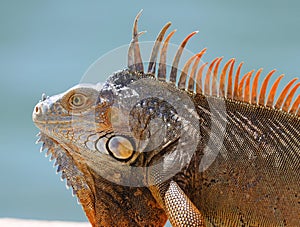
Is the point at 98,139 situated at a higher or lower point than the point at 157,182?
higher

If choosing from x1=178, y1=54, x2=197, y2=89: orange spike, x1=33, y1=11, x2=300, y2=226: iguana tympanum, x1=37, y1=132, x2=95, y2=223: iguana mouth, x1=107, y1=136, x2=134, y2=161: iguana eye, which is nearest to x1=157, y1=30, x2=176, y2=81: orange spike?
x1=33, y1=11, x2=300, y2=226: iguana tympanum

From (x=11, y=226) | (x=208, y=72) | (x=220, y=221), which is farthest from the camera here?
(x=11, y=226)

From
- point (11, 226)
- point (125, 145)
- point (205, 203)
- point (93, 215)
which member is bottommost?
point (11, 226)

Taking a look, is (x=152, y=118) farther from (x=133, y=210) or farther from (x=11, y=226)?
(x=11, y=226)

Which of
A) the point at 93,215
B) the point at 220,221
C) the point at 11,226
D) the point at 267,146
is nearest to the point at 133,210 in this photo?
the point at 93,215

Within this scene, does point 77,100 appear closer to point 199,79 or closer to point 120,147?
point 120,147

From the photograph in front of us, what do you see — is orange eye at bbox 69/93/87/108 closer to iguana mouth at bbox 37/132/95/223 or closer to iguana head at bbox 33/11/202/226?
iguana head at bbox 33/11/202/226

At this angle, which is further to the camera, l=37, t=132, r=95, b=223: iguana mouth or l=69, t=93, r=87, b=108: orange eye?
l=37, t=132, r=95, b=223: iguana mouth

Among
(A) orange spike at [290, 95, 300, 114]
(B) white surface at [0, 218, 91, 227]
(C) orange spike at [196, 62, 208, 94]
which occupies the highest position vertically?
(C) orange spike at [196, 62, 208, 94]
